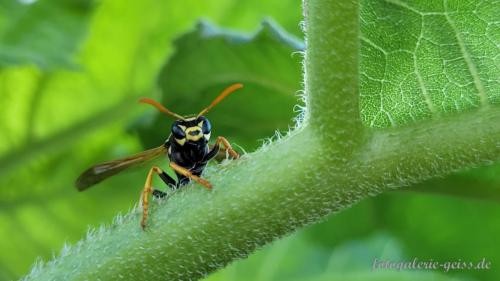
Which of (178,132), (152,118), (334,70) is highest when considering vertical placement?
(334,70)

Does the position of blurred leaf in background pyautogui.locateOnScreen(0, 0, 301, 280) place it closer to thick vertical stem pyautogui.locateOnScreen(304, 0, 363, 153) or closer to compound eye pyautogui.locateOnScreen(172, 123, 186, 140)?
compound eye pyautogui.locateOnScreen(172, 123, 186, 140)

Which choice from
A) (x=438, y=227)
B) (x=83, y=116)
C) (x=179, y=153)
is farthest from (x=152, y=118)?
(x=438, y=227)

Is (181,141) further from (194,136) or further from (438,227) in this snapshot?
(438,227)

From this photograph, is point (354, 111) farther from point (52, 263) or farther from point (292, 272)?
point (292, 272)

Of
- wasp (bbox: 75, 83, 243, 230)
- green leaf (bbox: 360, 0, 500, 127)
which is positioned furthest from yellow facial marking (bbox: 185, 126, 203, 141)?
green leaf (bbox: 360, 0, 500, 127)

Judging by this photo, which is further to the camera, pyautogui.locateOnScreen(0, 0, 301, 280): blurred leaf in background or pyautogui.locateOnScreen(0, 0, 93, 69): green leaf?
pyautogui.locateOnScreen(0, 0, 301, 280): blurred leaf in background
